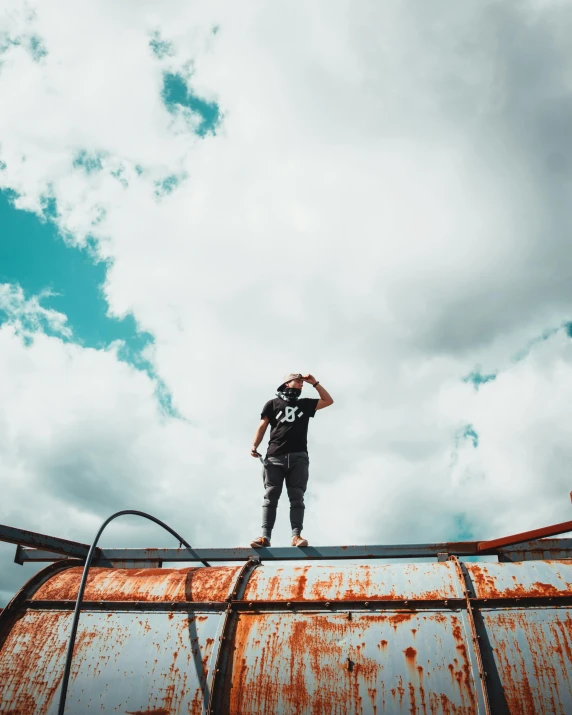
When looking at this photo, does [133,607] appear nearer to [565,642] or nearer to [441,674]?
[441,674]

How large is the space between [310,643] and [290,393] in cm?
396

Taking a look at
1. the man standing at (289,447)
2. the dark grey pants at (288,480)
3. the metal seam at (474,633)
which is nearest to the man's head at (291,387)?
the man standing at (289,447)

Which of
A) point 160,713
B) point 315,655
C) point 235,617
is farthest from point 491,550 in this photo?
point 160,713

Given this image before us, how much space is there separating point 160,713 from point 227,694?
1.83 ft

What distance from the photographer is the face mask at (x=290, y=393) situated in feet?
26.0

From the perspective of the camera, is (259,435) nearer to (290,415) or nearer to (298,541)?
(290,415)

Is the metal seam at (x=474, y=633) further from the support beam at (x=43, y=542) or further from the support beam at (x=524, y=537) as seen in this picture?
the support beam at (x=43, y=542)

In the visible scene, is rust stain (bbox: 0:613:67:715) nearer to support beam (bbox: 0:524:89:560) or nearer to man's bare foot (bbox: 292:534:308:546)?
support beam (bbox: 0:524:89:560)

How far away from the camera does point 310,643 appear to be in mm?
4461

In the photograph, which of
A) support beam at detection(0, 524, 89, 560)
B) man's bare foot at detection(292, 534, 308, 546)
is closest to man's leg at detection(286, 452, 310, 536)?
man's bare foot at detection(292, 534, 308, 546)

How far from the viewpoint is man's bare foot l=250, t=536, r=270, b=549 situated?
604cm

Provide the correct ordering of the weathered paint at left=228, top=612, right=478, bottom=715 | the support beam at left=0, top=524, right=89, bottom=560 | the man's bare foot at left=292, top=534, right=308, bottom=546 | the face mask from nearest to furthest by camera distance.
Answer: the weathered paint at left=228, top=612, right=478, bottom=715, the support beam at left=0, top=524, right=89, bottom=560, the man's bare foot at left=292, top=534, right=308, bottom=546, the face mask

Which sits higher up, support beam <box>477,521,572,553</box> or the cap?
the cap

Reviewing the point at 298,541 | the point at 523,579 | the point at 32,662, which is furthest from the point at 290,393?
the point at 32,662
